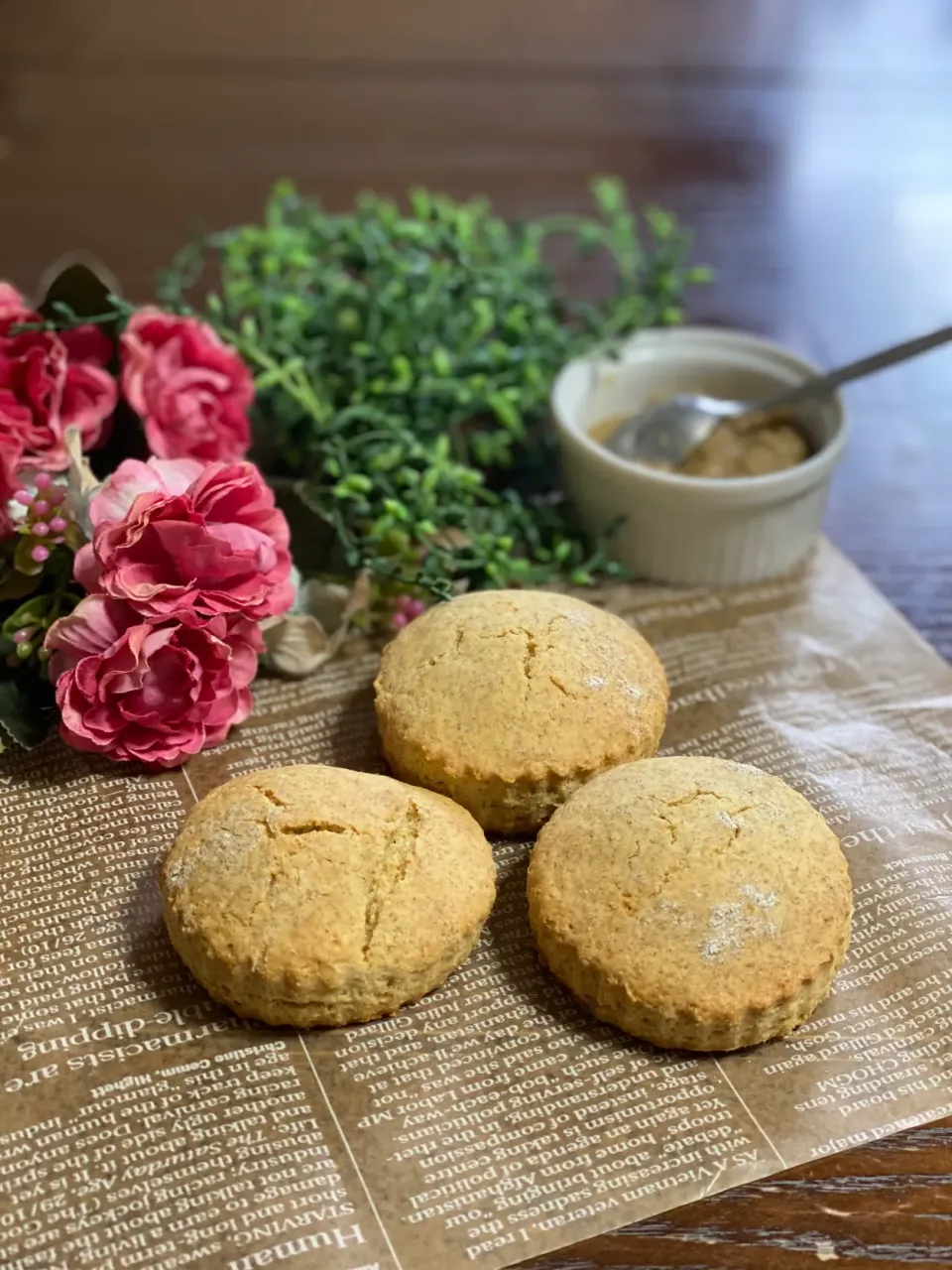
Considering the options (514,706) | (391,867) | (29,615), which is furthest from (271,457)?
(391,867)

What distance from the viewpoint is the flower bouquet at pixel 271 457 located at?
99 centimetres

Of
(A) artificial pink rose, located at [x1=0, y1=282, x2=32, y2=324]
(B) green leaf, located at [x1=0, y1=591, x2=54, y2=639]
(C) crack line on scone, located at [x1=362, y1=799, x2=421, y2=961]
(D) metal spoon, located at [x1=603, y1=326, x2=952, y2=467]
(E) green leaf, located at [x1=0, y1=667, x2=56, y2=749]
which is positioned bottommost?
(E) green leaf, located at [x1=0, y1=667, x2=56, y2=749]

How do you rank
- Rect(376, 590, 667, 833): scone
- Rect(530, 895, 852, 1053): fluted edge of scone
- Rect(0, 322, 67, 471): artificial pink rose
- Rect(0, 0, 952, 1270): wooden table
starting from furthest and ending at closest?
Rect(0, 0, 952, 1270): wooden table → Rect(0, 322, 67, 471): artificial pink rose → Rect(376, 590, 667, 833): scone → Rect(530, 895, 852, 1053): fluted edge of scone

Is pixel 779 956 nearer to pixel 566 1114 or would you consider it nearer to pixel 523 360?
pixel 566 1114

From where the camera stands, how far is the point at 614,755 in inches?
38.6

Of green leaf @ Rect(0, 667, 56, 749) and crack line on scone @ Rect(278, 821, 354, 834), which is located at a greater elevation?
crack line on scone @ Rect(278, 821, 354, 834)

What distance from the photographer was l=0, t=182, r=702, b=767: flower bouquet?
99 cm

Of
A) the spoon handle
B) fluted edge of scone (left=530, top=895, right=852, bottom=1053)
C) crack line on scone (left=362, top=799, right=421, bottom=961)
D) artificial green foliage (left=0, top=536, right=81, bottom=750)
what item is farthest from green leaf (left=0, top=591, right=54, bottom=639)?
the spoon handle

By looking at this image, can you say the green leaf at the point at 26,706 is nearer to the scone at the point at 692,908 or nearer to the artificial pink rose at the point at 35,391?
the artificial pink rose at the point at 35,391

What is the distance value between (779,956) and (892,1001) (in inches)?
4.5

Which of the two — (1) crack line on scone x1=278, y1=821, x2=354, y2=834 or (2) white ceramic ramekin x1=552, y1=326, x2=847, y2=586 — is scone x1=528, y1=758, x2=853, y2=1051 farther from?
(2) white ceramic ramekin x1=552, y1=326, x2=847, y2=586

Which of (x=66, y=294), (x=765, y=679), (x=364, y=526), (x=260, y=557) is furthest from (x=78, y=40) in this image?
(x=765, y=679)

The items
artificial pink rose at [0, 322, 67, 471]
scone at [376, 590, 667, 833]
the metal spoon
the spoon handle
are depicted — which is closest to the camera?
scone at [376, 590, 667, 833]

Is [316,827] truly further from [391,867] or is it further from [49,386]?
[49,386]
